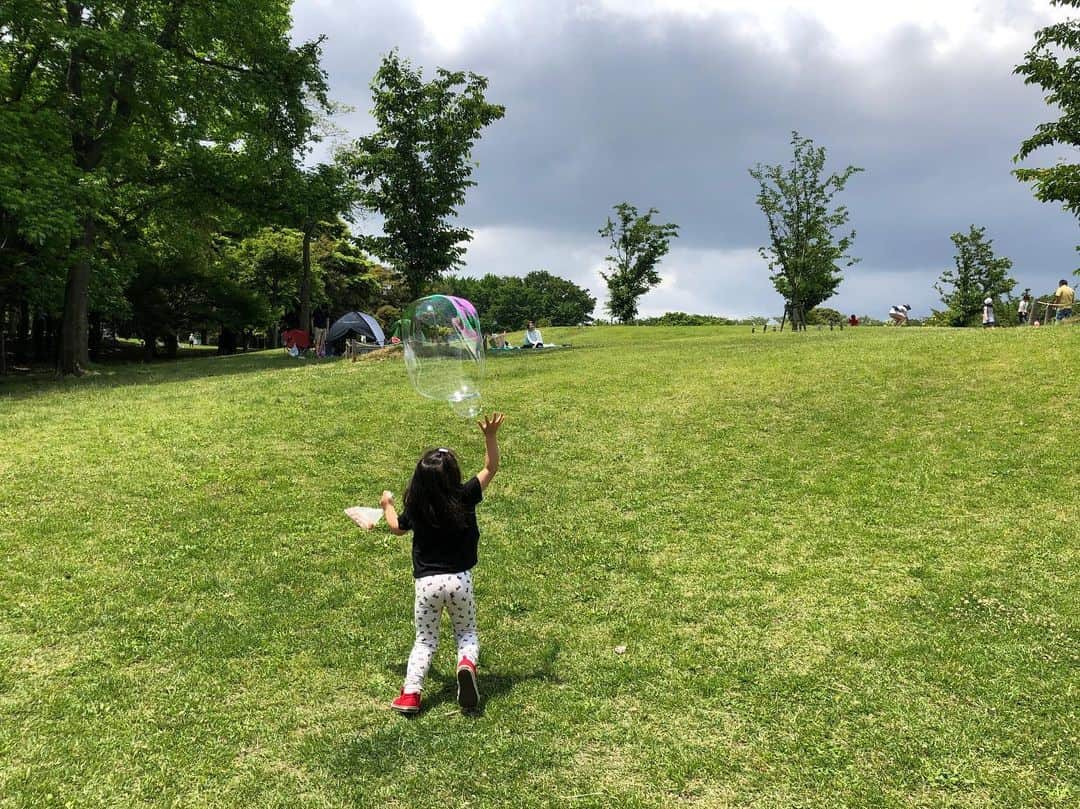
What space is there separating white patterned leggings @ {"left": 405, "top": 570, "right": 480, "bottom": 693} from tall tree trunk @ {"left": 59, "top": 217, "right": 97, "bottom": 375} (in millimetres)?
23968

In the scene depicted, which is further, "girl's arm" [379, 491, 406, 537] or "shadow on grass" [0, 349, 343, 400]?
"shadow on grass" [0, 349, 343, 400]

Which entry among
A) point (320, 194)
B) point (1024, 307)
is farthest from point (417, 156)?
point (1024, 307)

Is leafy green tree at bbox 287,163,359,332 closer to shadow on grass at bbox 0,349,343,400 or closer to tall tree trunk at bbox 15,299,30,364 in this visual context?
shadow on grass at bbox 0,349,343,400

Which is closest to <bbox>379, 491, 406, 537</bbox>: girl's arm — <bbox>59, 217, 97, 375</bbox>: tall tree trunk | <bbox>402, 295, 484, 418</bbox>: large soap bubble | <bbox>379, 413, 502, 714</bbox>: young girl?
<bbox>379, 413, 502, 714</bbox>: young girl

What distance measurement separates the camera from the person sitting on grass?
4.71 meters

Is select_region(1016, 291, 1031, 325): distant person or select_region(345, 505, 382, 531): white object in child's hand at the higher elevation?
select_region(1016, 291, 1031, 325): distant person

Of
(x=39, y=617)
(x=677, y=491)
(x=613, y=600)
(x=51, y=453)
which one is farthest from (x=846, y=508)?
(x=51, y=453)

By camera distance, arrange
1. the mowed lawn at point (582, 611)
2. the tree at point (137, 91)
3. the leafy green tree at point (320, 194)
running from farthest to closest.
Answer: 1. the leafy green tree at point (320, 194)
2. the tree at point (137, 91)
3. the mowed lawn at point (582, 611)

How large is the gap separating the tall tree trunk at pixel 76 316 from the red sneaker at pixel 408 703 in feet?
79.0

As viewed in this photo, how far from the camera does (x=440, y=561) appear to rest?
4801mm

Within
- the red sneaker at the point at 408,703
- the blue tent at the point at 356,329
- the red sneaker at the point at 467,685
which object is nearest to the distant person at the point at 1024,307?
the blue tent at the point at 356,329

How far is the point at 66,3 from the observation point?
71.6 feet

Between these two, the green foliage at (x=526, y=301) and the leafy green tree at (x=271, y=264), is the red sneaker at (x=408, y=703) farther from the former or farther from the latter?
the green foliage at (x=526, y=301)

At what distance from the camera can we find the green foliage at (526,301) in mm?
134750
